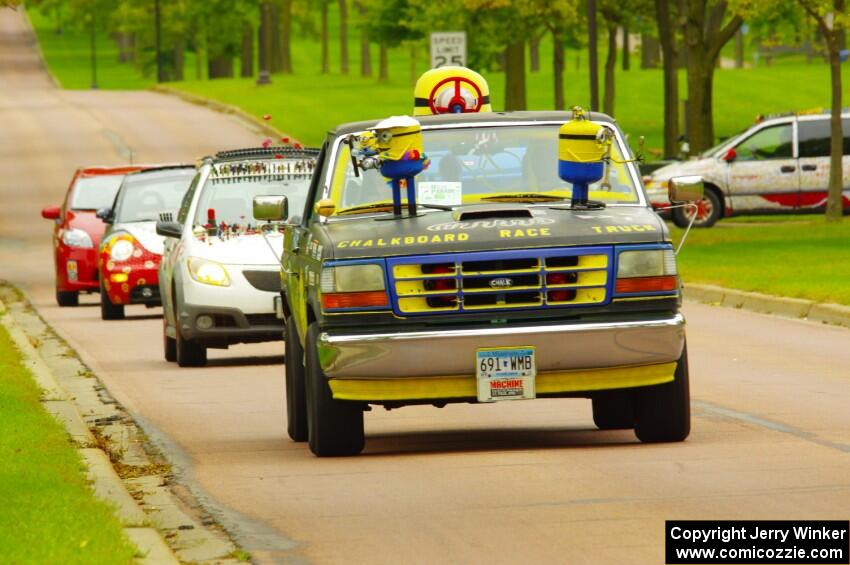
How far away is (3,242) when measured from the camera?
145 ft

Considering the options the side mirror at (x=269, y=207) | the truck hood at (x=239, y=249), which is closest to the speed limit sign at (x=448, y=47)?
the truck hood at (x=239, y=249)

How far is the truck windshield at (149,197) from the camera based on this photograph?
25.3 m

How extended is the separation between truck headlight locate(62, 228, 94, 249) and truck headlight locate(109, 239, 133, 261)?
10.9 ft

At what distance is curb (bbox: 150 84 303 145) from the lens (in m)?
64.2

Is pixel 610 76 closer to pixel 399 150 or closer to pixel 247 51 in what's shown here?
pixel 247 51

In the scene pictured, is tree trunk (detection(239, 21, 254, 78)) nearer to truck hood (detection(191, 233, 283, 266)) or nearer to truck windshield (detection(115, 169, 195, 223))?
truck windshield (detection(115, 169, 195, 223))

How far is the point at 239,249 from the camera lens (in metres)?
18.5

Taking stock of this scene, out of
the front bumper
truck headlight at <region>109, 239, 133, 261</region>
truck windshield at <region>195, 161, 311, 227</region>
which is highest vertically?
truck windshield at <region>195, 161, 311, 227</region>

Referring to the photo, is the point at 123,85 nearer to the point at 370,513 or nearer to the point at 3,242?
the point at 3,242

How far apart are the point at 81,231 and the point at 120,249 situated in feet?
12.0

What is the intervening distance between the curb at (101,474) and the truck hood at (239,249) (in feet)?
5.56

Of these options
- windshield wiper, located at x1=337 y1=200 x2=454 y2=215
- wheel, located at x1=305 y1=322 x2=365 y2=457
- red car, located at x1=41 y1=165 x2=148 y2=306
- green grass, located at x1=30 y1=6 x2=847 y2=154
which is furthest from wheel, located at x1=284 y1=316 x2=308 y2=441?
green grass, located at x1=30 y1=6 x2=847 y2=154

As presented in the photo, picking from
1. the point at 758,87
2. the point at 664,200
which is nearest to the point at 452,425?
the point at 664,200

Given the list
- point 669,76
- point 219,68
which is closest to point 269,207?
point 669,76
